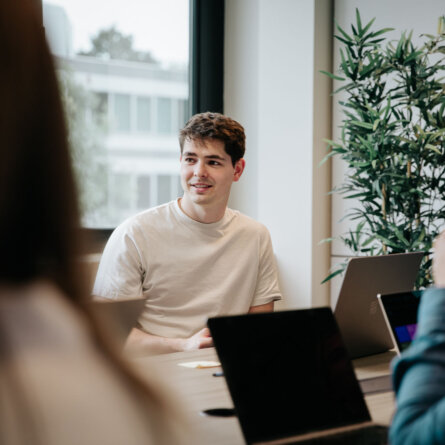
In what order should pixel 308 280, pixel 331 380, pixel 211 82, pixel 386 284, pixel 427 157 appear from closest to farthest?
pixel 331 380 → pixel 386 284 → pixel 427 157 → pixel 308 280 → pixel 211 82

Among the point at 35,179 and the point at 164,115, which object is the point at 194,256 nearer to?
the point at 164,115

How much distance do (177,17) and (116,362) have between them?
12.0 feet

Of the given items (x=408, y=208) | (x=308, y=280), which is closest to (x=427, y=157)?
(x=408, y=208)

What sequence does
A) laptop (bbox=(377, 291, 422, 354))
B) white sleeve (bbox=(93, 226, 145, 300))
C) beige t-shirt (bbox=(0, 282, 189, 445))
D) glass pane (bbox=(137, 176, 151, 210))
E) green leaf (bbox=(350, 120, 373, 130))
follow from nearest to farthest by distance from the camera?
beige t-shirt (bbox=(0, 282, 189, 445))
laptop (bbox=(377, 291, 422, 354))
white sleeve (bbox=(93, 226, 145, 300))
green leaf (bbox=(350, 120, 373, 130))
glass pane (bbox=(137, 176, 151, 210))

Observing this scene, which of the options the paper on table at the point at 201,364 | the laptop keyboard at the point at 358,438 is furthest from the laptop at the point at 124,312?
the laptop keyboard at the point at 358,438

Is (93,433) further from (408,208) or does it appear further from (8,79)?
(408,208)

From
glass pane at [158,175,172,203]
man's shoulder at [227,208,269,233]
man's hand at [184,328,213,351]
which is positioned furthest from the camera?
glass pane at [158,175,172,203]

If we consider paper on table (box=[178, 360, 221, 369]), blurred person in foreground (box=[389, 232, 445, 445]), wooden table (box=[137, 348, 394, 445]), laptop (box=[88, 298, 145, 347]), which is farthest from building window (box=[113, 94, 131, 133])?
blurred person in foreground (box=[389, 232, 445, 445])

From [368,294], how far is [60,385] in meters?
1.33

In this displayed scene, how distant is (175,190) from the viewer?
3959 millimetres

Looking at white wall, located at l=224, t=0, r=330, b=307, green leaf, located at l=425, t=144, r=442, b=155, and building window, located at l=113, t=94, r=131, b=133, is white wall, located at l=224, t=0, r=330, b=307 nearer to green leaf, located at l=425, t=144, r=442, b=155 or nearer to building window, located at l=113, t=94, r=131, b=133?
building window, located at l=113, t=94, r=131, b=133

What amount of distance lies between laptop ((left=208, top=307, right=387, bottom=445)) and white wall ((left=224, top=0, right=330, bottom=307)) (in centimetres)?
260

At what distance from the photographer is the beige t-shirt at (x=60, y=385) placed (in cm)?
56

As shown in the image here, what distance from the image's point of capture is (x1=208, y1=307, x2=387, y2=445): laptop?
109cm
